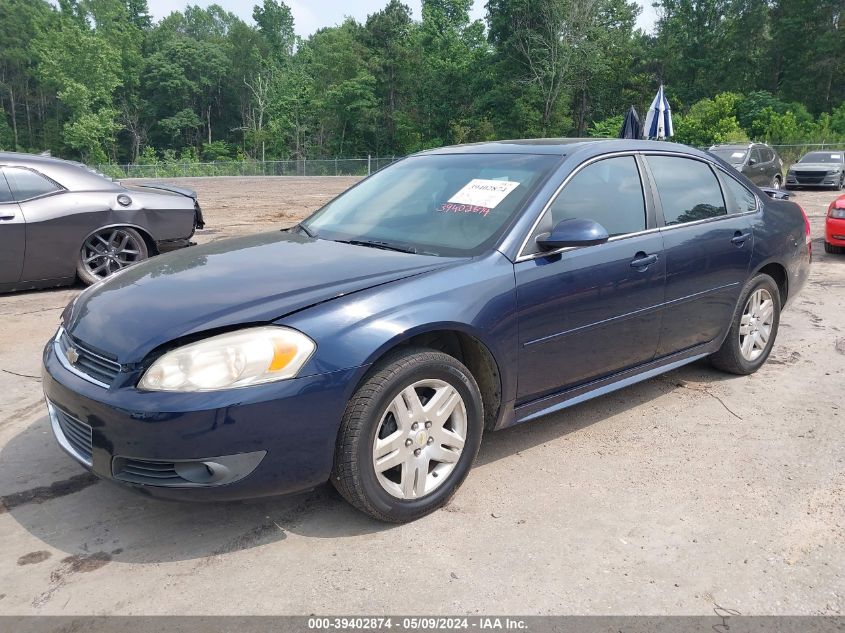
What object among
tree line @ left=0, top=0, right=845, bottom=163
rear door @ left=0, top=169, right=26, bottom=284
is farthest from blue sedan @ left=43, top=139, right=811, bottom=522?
tree line @ left=0, top=0, right=845, bottom=163

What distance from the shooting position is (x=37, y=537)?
292 centimetres

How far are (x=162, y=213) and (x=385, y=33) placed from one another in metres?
66.6

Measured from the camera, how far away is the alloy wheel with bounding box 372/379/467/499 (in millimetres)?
2918

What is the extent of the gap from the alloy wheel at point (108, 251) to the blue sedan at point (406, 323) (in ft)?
13.6

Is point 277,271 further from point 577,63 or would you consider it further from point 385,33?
point 385,33

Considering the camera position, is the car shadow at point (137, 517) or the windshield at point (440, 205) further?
the windshield at point (440, 205)

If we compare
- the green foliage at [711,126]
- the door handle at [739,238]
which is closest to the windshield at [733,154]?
the door handle at [739,238]

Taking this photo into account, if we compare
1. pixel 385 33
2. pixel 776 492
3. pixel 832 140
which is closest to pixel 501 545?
pixel 776 492

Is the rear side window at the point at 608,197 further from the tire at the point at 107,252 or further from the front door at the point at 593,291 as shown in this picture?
the tire at the point at 107,252

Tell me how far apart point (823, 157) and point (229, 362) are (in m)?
26.0

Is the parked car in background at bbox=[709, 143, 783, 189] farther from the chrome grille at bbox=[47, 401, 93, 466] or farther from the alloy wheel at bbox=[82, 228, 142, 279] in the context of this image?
the chrome grille at bbox=[47, 401, 93, 466]

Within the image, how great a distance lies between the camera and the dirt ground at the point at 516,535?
2549 mm

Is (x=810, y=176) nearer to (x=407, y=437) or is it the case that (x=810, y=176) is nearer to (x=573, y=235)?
(x=573, y=235)

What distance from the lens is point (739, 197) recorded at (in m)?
4.79
